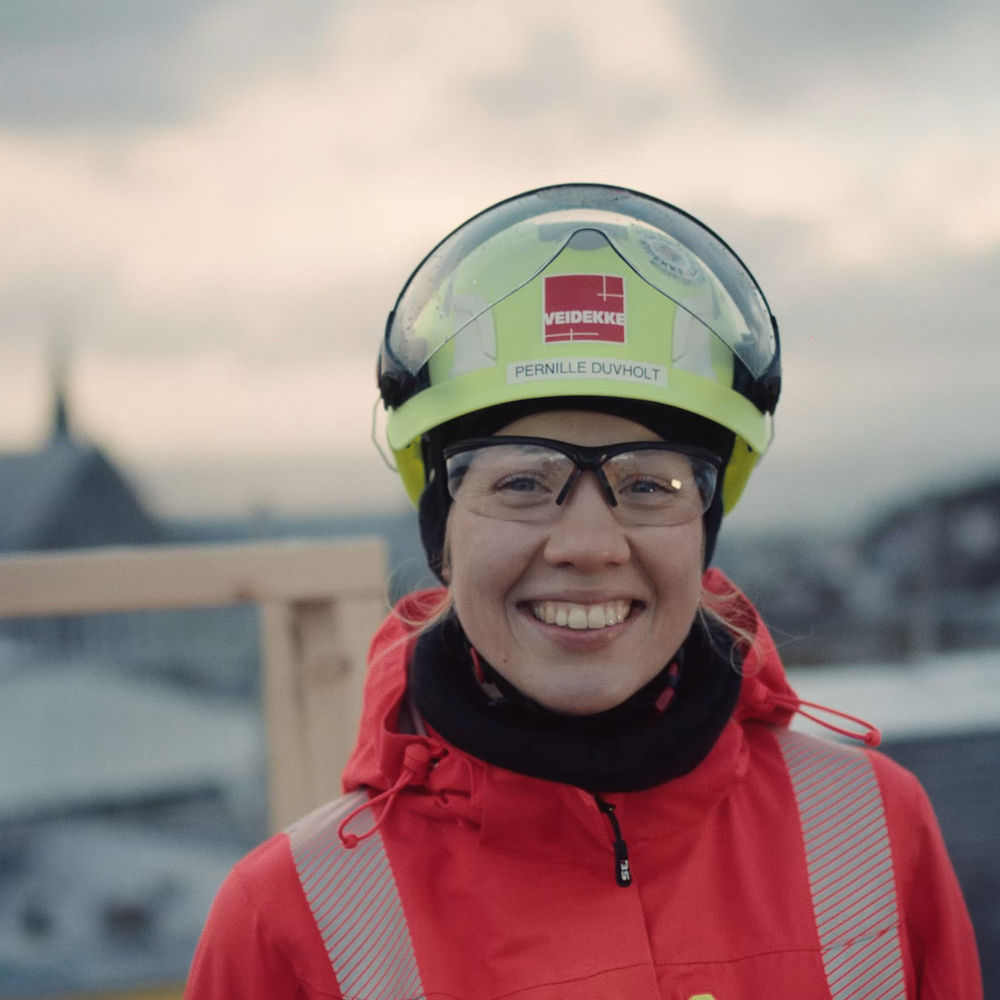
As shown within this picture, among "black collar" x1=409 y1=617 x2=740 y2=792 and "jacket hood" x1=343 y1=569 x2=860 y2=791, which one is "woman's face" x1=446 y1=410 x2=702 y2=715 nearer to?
"black collar" x1=409 y1=617 x2=740 y2=792

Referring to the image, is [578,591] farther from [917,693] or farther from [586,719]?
[917,693]

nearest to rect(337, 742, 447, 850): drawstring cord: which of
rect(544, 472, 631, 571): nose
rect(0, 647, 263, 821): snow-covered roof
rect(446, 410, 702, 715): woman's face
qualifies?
rect(446, 410, 702, 715): woman's face

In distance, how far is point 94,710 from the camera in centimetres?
337

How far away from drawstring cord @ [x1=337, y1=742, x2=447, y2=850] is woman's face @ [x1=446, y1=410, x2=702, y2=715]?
164 millimetres

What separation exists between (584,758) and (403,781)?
0.27m

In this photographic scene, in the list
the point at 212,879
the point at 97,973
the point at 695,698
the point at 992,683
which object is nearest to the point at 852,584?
the point at 992,683

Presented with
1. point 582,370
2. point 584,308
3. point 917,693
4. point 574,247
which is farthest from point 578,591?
point 917,693

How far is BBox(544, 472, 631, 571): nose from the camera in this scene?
4.98 ft

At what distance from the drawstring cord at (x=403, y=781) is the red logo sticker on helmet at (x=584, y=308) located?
63 cm

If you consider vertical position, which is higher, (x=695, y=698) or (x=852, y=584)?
(x=852, y=584)

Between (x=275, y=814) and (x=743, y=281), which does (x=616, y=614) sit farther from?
(x=275, y=814)

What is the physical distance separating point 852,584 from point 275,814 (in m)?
3.96

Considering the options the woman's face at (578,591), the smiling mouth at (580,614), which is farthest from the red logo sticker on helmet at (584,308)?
the smiling mouth at (580,614)

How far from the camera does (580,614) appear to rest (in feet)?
5.05
